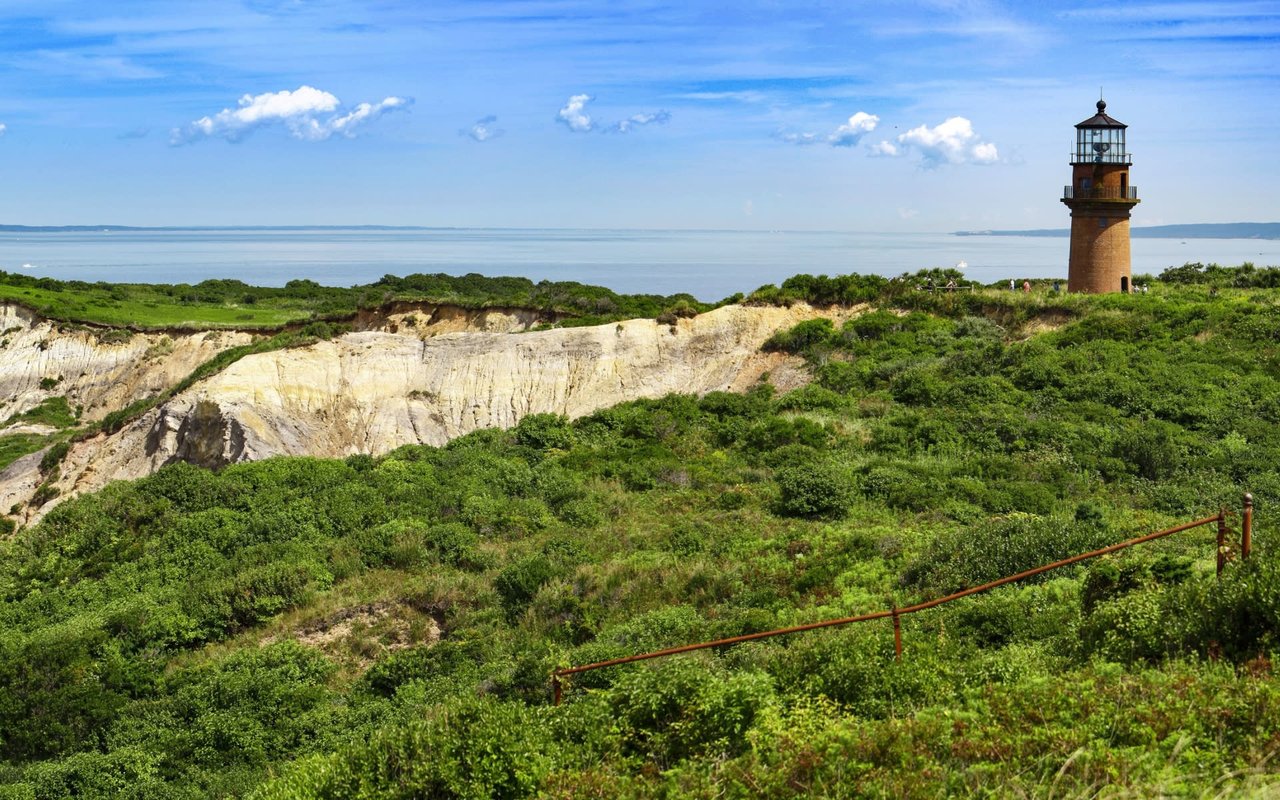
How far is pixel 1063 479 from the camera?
18.2 m

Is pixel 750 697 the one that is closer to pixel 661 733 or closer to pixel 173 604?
pixel 661 733

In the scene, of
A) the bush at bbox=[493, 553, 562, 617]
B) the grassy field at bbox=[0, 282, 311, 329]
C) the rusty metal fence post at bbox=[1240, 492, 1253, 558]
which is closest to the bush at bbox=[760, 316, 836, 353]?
the bush at bbox=[493, 553, 562, 617]

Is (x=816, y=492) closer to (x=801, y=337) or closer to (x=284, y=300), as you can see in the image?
(x=801, y=337)

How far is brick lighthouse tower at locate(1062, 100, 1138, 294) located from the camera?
3094cm

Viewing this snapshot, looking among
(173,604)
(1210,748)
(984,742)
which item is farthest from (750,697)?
(173,604)

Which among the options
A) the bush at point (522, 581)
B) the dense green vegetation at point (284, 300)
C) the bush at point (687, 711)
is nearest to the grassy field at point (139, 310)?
the dense green vegetation at point (284, 300)

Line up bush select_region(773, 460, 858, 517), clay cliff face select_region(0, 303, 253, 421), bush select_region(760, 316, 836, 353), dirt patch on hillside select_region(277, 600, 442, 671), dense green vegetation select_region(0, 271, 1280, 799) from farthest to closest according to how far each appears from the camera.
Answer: clay cliff face select_region(0, 303, 253, 421) < bush select_region(760, 316, 836, 353) < bush select_region(773, 460, 858, 517) < dirt patch on hillside select_region(277, 600, 442, 671) < dense green vegetation select_region(0, 271, 1280, 799)

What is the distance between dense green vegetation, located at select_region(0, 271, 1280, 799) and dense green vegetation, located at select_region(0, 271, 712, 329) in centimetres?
1066

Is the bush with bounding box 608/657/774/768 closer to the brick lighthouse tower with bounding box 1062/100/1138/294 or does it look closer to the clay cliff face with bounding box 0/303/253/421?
the brick lighthouse tower with bounding box 1062/100/1138/294

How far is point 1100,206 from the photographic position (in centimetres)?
3106

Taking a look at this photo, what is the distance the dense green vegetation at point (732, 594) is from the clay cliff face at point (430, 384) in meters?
3.07

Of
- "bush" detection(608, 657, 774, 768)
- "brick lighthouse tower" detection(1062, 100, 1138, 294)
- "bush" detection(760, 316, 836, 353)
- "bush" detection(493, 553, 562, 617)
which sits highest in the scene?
"brick lighthouse tower" detection(1062, 100, 1138, 294)

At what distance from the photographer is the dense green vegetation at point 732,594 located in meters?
7.26

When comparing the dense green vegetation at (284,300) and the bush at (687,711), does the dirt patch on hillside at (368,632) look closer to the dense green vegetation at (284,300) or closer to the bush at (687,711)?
the bush at (687,711)
